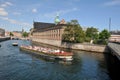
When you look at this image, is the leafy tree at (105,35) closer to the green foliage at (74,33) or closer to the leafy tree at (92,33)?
the leafy tree at (92,33)

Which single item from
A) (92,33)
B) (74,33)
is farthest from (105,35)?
(74,33)

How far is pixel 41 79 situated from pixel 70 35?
187ft

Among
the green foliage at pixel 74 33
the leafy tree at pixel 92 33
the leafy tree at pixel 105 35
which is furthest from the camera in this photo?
the leafy tree at pixel 92 33

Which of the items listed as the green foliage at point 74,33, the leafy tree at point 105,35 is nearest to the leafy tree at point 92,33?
the leafy tree at point 105,35

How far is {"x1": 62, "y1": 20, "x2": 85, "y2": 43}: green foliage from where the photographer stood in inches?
3033

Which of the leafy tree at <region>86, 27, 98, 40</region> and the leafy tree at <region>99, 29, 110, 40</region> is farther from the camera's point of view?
the leafy tree at <region>86, 27, 98, 40</region>

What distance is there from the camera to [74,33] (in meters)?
78.7

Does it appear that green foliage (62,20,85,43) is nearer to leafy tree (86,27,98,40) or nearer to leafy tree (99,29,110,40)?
leafy tree (99,29,110,40)

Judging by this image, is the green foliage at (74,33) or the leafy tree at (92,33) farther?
the leafy tree at (92,33)

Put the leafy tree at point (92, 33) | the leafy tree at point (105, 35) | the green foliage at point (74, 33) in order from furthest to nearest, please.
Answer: the leafy tree at point (92, 33), the leafy tree at point (105, 35), the green foliage at point (74, 33)

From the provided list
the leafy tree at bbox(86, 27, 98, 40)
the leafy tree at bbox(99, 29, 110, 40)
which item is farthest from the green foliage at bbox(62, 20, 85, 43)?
the leafy tree at bbox(86, 27, 98, 40)

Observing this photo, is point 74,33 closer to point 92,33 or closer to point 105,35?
point 105,35

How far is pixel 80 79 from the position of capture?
25844mm

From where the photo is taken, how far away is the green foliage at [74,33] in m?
77.0
